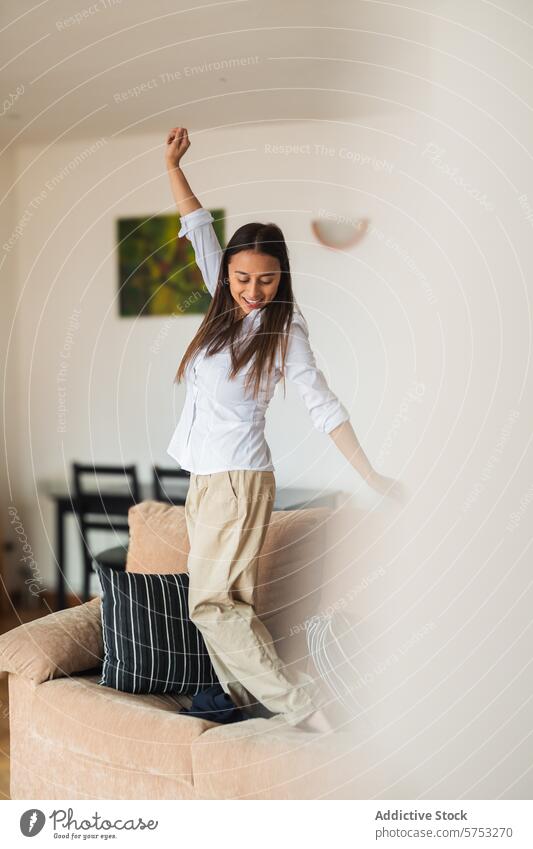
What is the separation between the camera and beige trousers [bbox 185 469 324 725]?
5.50 ft

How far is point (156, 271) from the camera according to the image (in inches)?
131

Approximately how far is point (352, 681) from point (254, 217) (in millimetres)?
1612

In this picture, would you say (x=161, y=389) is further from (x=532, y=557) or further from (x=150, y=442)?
(x=532, y=557)

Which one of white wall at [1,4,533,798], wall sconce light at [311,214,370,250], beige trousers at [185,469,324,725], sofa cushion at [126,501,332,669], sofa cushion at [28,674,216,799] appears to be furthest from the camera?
wall sconce light at [311,214,370,250]

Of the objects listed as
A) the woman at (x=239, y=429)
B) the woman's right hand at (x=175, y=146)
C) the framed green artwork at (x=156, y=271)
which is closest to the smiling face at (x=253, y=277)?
the woman at (x=239, y=429)

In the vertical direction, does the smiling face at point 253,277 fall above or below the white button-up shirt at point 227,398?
above

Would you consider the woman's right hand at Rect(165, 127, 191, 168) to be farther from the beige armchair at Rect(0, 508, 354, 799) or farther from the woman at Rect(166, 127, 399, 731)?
the beige armchair at Rect(0, 508, 354, 799)

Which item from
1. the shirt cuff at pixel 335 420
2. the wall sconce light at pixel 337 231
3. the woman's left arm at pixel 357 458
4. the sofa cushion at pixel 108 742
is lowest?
the sofa cushion at pixel 108 742

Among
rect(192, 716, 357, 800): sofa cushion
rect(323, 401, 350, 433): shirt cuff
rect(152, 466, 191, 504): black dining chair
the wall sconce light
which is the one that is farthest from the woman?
rect(152, 466, 191, 504): black dining chair

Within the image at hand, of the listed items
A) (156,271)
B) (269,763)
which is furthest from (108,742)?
(156,271)

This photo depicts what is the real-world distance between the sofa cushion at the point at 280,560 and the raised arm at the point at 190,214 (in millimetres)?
627

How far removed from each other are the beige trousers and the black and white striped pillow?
0.35 ft

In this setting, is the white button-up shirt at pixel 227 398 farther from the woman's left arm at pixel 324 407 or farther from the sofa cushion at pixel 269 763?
the sofa cushion at pixel 269 763

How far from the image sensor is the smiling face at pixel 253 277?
160 cm
